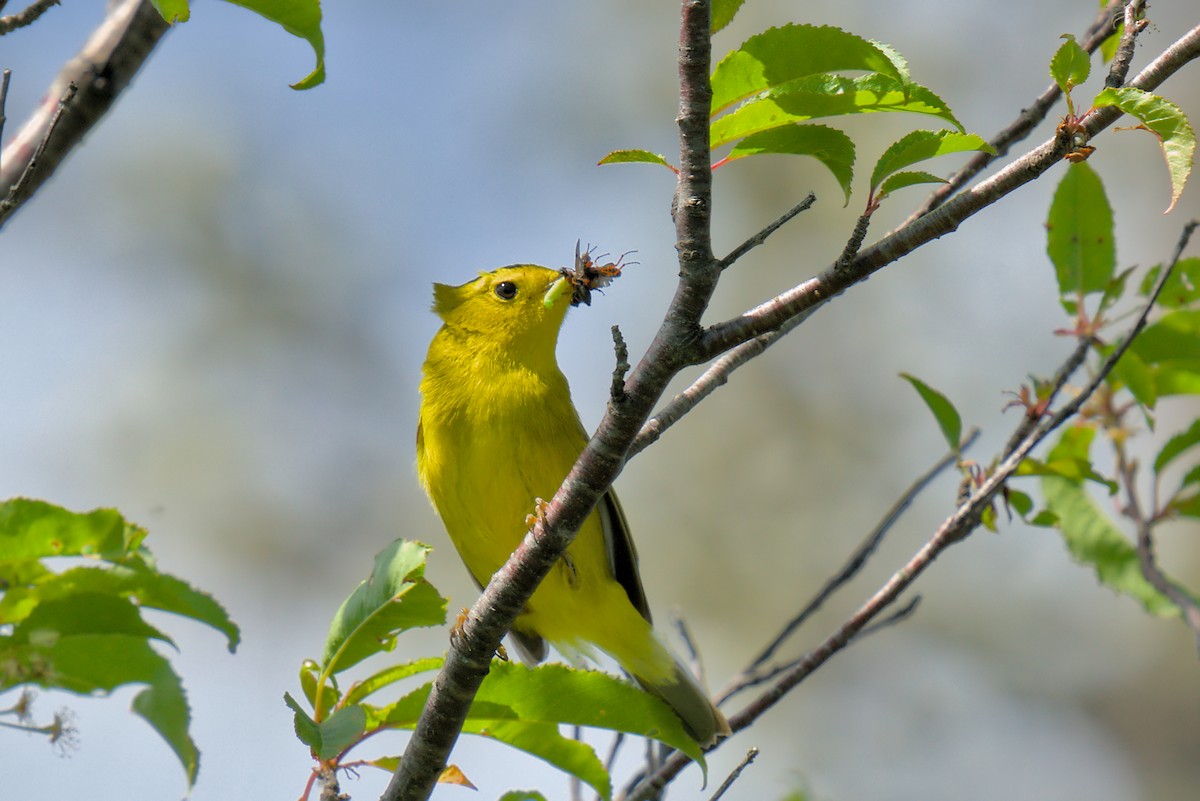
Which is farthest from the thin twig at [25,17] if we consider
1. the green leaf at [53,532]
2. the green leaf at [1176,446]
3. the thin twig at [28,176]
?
the green leaf at [1176,446]

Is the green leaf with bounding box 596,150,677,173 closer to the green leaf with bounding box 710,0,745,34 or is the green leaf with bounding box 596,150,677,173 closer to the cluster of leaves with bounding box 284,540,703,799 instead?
the green leaf with bounding box 710,0,745,34

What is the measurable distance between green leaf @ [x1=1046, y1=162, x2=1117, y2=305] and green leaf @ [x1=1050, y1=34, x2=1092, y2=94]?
7.01ft

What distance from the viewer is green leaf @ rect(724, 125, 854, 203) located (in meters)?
2.37

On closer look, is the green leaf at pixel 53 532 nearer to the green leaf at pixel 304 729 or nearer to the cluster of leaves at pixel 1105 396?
the green leaf at pixel 304 729

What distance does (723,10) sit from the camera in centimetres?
226

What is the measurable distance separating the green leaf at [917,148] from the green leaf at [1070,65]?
0.86 ft

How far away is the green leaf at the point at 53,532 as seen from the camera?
2.46 m

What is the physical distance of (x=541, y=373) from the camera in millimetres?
4762

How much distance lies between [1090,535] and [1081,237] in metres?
1.01

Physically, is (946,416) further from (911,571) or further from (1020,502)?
(911,571)

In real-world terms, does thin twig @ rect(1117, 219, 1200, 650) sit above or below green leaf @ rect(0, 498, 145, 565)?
above

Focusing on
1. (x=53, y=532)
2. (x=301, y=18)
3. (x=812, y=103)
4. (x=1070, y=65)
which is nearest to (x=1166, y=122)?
(x=1070, y=65)

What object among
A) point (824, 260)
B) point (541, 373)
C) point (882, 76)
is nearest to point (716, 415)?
point (824, 260)

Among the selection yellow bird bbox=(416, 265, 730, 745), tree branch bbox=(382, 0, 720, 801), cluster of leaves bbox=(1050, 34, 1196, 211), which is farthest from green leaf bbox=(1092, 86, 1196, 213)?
yellow bird bbox=(416, 265, 730, 745)
